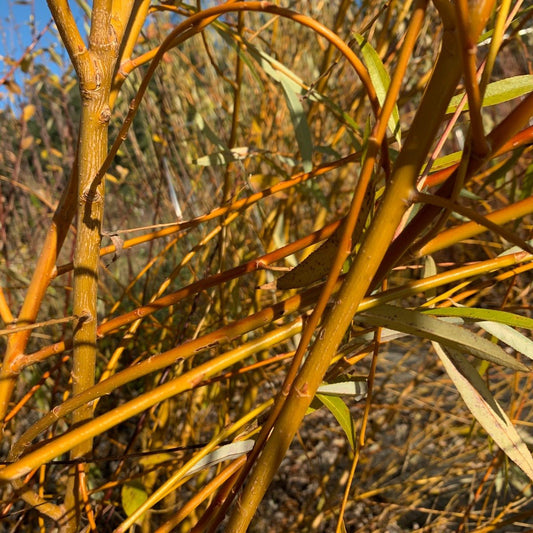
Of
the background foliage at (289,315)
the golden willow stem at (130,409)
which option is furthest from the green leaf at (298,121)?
the golden willow stem at (130,409)

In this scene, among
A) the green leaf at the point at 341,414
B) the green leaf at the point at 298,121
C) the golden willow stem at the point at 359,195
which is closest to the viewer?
the golden willow stem at the point at 359,195

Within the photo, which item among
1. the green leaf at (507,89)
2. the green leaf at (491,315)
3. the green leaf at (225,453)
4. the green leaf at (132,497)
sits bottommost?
the green leaf at (132,497)

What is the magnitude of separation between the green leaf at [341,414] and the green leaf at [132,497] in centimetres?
30

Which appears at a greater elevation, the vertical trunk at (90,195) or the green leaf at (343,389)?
the vertical trunk at (90,195)

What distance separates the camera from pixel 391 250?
0.80 feet

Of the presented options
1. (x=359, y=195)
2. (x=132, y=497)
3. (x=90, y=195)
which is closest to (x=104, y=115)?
(x=90, y=195)

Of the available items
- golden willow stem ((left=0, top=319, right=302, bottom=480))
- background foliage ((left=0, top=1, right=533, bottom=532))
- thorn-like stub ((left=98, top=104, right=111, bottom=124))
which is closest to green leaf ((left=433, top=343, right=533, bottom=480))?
background foliage ((left=0, top=1, right=533, bottom=532))

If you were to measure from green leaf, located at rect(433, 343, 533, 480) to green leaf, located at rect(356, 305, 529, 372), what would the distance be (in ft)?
0.16

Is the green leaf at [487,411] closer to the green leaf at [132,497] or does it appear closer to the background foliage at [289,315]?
the background foliage at [289,315]

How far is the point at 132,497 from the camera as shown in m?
0.57

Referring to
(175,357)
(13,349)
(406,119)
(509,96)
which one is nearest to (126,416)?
(175,357)

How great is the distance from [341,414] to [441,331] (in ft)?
0.33

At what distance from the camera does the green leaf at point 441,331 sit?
26 cm

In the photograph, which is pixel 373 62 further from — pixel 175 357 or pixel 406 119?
pixel 406 119
